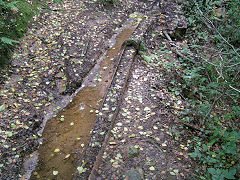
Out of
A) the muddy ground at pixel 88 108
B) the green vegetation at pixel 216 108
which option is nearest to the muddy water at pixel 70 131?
the muddy ground at pixel 88 108

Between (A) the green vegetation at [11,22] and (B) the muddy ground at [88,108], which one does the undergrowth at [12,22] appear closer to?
(A) the green vegetation at [11,22]

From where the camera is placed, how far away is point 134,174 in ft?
11.6

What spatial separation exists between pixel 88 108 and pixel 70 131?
84 centimetres

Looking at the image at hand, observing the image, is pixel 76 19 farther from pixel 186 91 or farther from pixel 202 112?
pixel 202 112

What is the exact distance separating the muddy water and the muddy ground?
0.04m

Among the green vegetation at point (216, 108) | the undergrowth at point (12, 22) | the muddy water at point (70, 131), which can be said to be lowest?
the green vegetation at point (216, 108)

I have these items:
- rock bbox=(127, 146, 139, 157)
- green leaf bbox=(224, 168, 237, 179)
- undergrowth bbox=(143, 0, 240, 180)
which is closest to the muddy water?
rock bbox=(127, 146, 139, 157)

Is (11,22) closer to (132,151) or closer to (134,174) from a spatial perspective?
(132,151)

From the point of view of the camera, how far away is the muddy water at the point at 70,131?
403 centimetres

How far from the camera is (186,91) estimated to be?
615 cm

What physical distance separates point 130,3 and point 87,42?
5.44 meters

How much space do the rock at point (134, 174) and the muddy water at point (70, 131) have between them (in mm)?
1164

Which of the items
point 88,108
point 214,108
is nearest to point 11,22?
point 88,108

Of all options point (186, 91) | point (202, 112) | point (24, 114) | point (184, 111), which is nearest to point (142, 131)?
point (184, 111)
